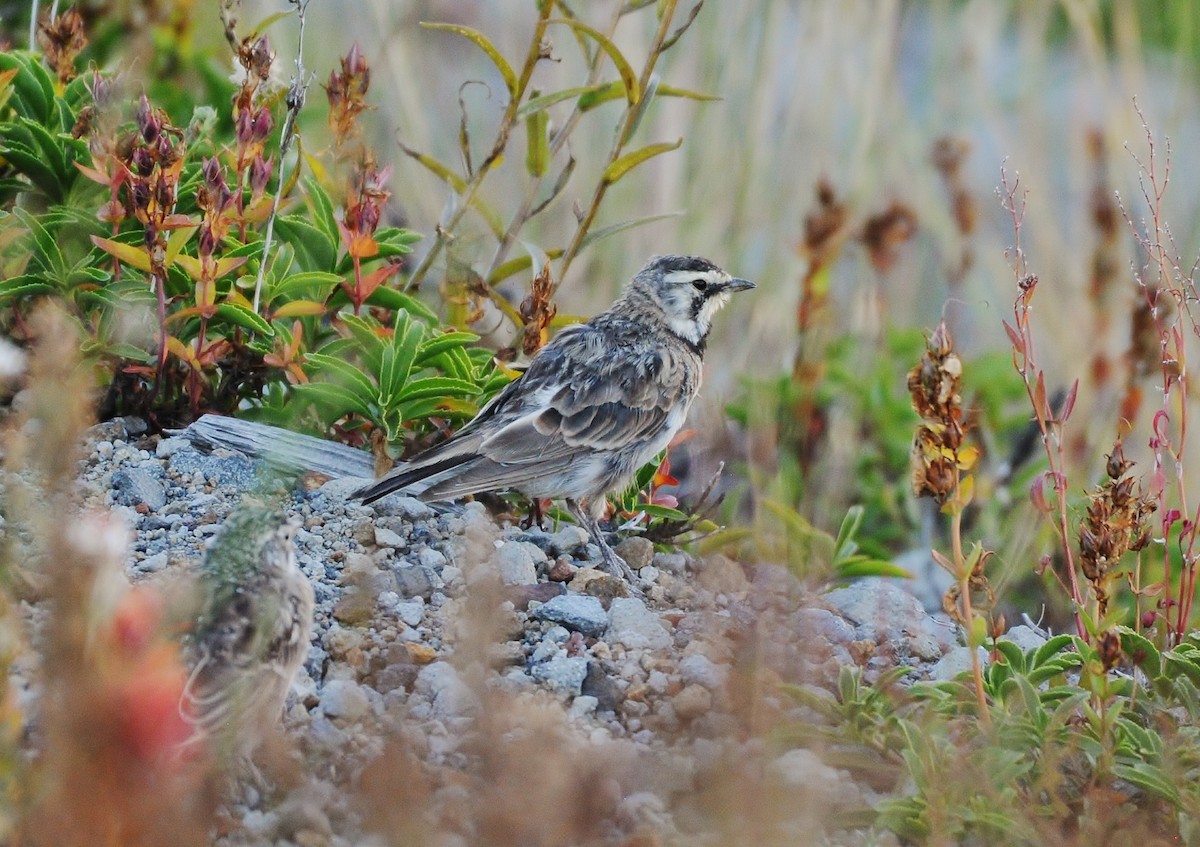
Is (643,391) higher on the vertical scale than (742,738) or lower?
higher

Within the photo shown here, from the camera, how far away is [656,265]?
6.02 meters

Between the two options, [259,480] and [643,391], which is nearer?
[259,480]

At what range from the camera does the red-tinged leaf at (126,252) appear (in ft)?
15.0

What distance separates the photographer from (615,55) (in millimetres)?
5020

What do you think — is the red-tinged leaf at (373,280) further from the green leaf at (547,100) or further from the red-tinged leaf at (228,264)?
the green leaf at (547,100)

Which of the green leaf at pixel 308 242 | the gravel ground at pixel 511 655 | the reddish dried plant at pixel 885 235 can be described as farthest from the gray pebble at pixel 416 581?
the reddish dried plant at pixel 885 235

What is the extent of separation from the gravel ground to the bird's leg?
48mm

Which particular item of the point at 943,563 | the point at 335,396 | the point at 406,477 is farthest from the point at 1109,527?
the point at 335,396

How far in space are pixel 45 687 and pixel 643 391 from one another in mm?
3127

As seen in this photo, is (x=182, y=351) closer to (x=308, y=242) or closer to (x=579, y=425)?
(x=308, y=242)

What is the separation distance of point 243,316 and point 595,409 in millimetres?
1300

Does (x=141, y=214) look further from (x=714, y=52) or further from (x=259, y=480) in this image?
(x=714, y=52)

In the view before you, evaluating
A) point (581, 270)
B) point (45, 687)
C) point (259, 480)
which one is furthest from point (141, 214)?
point (581, 270)

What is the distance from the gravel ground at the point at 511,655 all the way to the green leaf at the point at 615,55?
1560 mm
